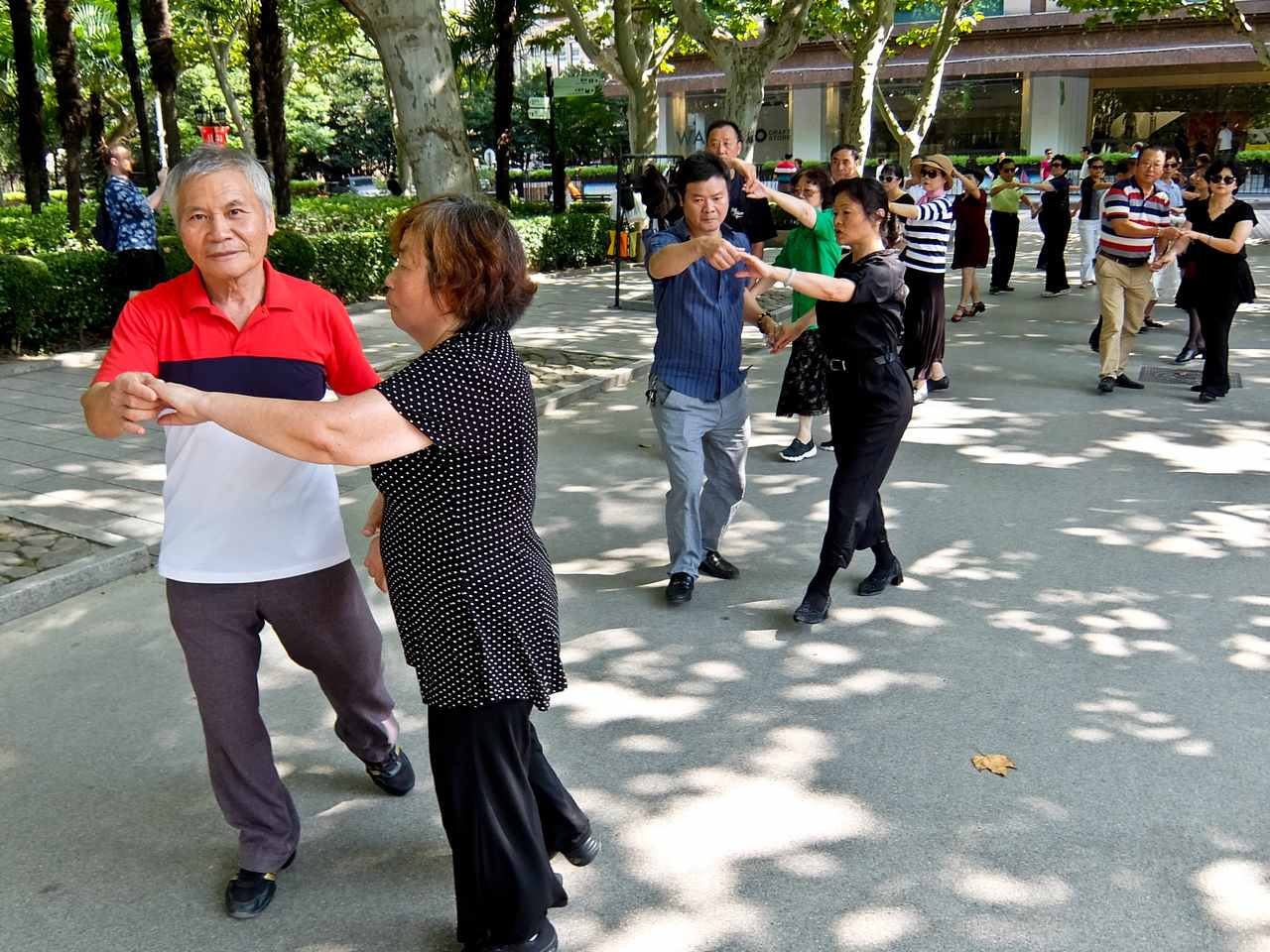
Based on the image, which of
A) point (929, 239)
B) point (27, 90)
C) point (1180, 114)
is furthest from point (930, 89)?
point (1180, 114)

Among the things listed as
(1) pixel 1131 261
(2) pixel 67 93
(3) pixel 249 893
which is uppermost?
(2) pixel 67 93

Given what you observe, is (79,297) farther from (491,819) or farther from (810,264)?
(491,819)

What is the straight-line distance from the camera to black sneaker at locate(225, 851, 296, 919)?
3.19 m

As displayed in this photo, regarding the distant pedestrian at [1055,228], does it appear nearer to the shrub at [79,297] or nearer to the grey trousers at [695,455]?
the shrub at [79,297]

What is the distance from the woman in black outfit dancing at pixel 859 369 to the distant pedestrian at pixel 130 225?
7.78m

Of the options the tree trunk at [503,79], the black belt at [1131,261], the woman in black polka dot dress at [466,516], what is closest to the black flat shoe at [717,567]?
the woman in black polka dot dress at [466,516]

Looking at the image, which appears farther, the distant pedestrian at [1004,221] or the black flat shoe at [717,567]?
the distant pedestrian at [1004,221]

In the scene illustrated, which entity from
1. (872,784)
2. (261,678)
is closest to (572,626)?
(261,678)

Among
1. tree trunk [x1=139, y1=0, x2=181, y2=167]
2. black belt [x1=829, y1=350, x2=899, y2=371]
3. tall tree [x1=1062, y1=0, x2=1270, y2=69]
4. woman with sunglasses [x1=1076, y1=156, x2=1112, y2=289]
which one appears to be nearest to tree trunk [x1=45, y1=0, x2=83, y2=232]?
tree trunk [x1=139, y1=0, x2=181, y2=167]

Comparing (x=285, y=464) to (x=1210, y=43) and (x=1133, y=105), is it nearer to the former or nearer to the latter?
(x=1210, y=43)

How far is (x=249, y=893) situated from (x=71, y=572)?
9.18ft

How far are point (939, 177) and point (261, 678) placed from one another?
7351mm

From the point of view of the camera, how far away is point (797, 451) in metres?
7.77

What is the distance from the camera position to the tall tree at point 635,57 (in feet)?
63.4
